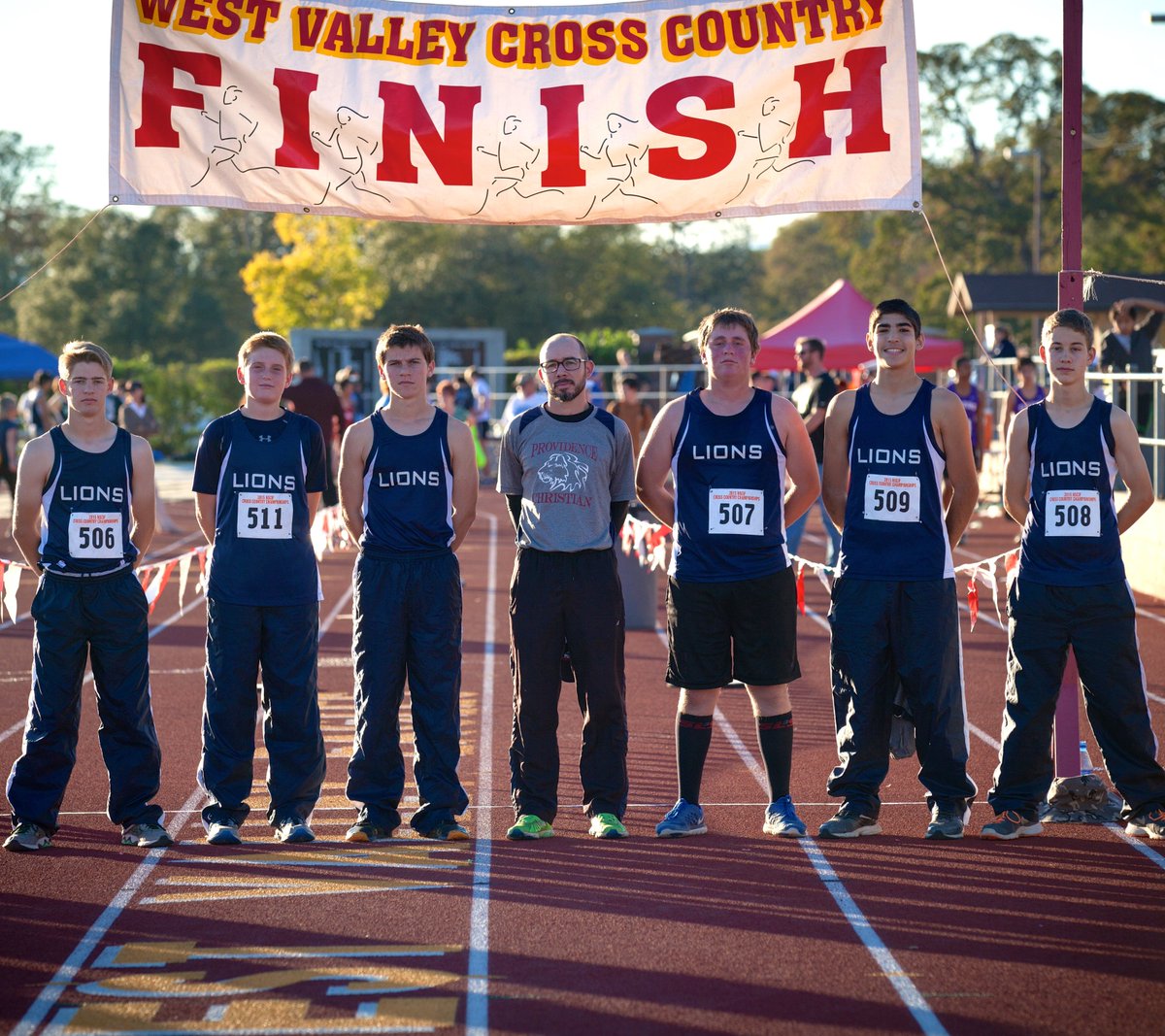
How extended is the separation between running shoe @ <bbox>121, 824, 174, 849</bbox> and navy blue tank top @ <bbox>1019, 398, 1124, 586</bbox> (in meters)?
3.51

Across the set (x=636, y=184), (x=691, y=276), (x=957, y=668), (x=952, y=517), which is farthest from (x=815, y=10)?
(x=691, y=276)

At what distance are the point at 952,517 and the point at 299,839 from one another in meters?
2.88

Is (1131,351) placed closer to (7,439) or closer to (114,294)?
(7,439)

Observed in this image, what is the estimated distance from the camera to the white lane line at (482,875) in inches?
174

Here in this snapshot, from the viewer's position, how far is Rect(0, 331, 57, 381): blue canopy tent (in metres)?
28.9

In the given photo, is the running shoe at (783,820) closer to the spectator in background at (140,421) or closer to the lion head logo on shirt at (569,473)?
the lion head logo on shirt at (569,473)

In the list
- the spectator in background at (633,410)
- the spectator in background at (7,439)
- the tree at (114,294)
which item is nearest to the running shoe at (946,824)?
the spectator in background at (633,410)

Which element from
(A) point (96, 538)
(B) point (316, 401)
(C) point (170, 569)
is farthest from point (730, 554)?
(B) point (316, 401)

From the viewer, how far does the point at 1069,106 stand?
6.85 meters

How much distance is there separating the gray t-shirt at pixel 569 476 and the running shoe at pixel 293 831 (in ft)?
Answer: 4.61

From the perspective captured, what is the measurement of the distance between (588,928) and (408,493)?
75.8 inches

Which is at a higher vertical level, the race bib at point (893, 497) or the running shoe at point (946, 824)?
the race bib at point (893, 497)

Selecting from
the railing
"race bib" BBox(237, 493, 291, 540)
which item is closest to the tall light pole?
the railing

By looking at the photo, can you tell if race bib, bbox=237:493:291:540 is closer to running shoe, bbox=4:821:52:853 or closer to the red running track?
the red running track
